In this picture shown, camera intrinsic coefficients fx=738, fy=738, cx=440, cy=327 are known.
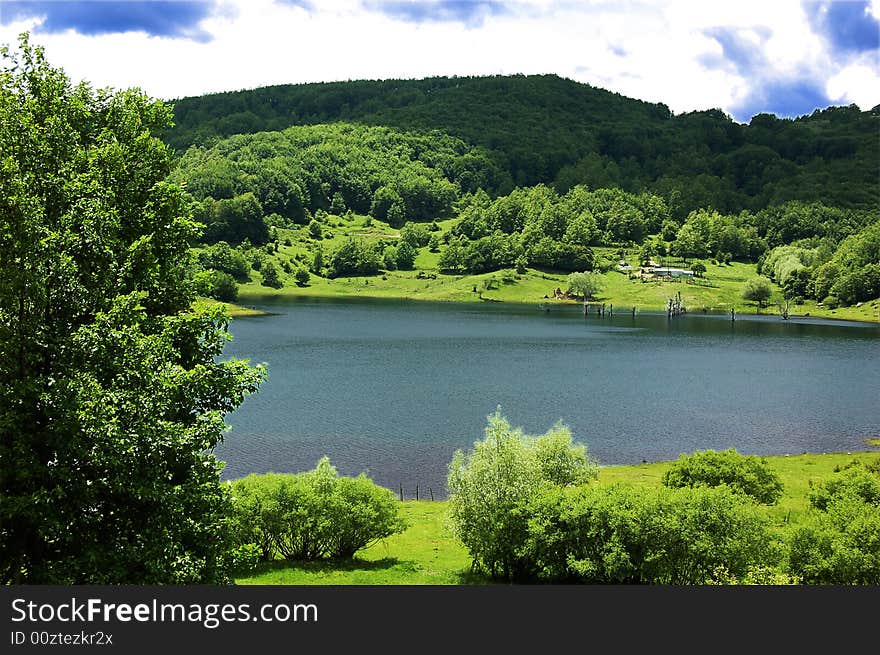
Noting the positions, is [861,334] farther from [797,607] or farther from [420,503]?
[797,607]

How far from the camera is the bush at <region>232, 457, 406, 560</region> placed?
4062cm

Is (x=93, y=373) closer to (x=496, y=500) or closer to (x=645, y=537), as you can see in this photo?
(x=496, y=500)

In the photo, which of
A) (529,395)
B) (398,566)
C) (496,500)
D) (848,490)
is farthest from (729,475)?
(529,395)

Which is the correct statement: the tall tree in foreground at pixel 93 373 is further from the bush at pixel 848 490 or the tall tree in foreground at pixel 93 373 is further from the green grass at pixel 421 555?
the bush at pixel 848 490

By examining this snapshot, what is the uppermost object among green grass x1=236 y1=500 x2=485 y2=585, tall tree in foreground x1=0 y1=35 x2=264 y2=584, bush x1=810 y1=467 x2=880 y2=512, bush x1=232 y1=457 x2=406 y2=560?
tall tree in foreground x1=0 y1=35 x2=264 y2=584

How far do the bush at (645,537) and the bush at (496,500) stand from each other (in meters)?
1.46

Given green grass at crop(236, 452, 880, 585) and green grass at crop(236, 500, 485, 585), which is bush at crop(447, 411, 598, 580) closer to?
green grass at crop(236, 452, 880, 585)

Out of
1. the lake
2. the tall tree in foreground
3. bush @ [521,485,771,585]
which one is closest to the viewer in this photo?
the tall tree in foreground

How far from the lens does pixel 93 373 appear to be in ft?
57.9

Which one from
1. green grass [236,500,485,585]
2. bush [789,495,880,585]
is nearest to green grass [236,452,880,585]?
green grass [236,500,485,585]

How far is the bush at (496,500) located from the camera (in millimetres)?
37750

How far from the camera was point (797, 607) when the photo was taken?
14172 millimetres

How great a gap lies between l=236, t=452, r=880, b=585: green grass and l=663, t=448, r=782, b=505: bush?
1263 millimetres

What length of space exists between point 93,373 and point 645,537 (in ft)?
84.2
